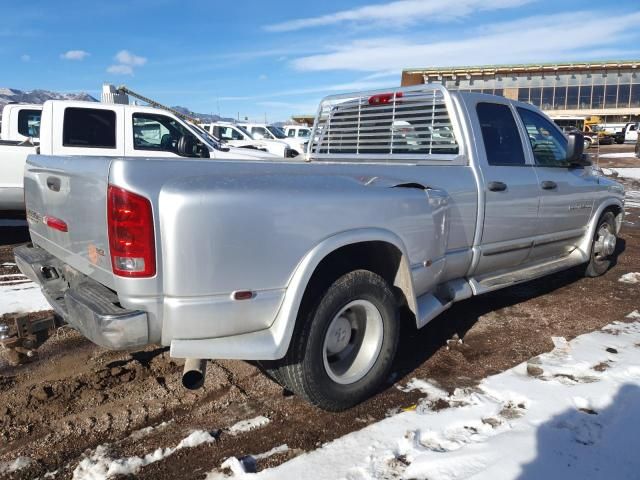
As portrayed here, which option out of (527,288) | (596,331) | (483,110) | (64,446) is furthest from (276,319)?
(527,288)

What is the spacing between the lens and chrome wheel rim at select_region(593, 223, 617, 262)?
20.1 feet

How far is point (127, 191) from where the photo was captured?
95.0 inches

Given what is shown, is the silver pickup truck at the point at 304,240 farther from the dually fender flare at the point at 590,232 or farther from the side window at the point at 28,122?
the side window at the point at 28,122

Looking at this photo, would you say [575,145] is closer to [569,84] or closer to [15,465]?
[15,465]

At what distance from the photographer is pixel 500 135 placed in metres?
4.65

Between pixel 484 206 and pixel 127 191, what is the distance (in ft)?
9.20

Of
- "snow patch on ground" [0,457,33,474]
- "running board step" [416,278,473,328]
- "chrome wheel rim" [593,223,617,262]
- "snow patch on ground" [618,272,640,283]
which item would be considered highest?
"chrome wheel rim" [593,223,617,262]

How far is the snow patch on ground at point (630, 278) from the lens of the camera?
247 inches

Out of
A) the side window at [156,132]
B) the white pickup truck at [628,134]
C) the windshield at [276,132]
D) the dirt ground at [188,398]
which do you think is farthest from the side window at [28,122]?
the white pickup truck at [628,134]

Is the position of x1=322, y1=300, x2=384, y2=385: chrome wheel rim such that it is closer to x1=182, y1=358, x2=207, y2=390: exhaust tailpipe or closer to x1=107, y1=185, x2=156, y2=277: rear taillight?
x1=182, y1=358, x2=207, y2=390: exhaust tailpipe

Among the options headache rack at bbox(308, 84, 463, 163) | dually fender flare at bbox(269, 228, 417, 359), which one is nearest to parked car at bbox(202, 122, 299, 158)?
headache rack at bbox(308, 84, 463, 163)

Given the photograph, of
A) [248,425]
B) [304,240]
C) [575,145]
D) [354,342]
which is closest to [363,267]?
[354,342]

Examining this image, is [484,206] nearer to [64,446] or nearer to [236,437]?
[236,437]

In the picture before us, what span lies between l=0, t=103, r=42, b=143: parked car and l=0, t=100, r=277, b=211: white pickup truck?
2154 millimetres
